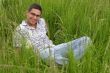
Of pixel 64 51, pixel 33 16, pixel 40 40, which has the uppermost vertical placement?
pixel 33 16

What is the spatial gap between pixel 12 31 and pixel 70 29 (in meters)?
0.78

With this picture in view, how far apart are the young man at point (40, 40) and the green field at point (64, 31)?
0.19 feet

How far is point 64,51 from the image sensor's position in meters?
2.72

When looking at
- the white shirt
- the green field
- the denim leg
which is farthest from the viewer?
the white shirt

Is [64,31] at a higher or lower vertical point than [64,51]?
higher

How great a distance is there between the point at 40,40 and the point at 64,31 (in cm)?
24

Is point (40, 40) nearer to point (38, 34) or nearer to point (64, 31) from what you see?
point (38, 34)

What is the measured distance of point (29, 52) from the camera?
235 centimetres

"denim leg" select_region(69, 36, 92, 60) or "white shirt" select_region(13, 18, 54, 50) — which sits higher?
"white shirt" select_region(13, 18, 54, 50)

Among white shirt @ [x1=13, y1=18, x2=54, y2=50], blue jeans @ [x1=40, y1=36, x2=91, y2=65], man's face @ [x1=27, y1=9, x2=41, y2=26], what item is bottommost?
blue jeans @ [x1=40, y1=36, x2=91, y2=65]

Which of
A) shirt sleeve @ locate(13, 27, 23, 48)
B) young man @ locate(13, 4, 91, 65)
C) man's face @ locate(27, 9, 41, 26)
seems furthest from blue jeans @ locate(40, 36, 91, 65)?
man's face @ locate(27, 9, 41, 26)

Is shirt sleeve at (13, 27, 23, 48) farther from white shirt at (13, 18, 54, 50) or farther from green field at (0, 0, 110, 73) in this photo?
white shirt at (13, 18, 54, 50)

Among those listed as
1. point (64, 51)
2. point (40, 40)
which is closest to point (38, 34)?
point (40, 40)

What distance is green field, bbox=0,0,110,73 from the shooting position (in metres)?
2.23
